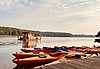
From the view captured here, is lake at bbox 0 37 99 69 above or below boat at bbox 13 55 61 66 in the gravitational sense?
below

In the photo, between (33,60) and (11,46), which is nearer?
(33,60)

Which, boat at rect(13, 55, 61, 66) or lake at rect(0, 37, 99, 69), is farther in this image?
lake at rect(0, 37, 99, 69)

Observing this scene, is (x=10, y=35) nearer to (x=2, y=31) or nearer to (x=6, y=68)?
(x=2, y=31)

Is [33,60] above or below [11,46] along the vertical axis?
above

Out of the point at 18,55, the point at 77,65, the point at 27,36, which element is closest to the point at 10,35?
the point at 27,36

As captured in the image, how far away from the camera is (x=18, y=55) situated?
2742cm

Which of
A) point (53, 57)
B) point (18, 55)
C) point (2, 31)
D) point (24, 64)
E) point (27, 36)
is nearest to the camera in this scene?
point (24, 64)

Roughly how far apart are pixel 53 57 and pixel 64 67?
13810 mm

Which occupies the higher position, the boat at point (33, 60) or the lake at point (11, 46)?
the boat at point (33, 60)

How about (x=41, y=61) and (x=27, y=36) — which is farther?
(x=27, y=36)

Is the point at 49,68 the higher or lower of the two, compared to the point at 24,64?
higher

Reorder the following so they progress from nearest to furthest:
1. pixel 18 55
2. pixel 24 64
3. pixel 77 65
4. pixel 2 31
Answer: pixel 77 65 → pixel 24 64 → pixel 18 55 → pixel 2 31

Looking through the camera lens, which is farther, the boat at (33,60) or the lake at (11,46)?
the lake at (11,46)

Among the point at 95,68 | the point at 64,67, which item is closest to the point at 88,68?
the point at 95,68
